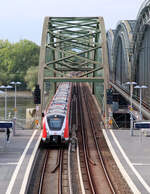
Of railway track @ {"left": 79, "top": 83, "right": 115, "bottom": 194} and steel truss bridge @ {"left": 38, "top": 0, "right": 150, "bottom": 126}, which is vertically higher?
steel truss bridge @ {"left": 38, "top": 0, "right": 150, "bottom": 126}

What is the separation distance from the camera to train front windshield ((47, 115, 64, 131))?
27322 millimetres

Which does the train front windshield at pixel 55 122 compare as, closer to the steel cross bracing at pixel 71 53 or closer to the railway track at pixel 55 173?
the railway track at pixel 55 173

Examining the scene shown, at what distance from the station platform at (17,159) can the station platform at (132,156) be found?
5.46m

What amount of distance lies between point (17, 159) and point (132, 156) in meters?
7.55

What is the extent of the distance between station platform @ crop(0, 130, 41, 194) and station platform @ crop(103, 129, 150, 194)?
546 centimetres

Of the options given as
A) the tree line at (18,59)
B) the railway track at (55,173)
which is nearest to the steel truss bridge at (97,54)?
the railway track at (55,173)

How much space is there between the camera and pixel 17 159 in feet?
73.5

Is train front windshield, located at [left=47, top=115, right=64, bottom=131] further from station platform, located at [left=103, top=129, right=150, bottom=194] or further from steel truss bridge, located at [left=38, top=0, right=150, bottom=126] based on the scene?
steel truss bridge, located at [left=38, top=0, right=150, bottom=126]

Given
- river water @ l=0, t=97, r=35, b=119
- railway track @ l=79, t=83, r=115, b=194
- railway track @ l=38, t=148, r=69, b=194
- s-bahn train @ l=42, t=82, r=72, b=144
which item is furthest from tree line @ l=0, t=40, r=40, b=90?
railway track @ l=38, t=148, r=69, b=194

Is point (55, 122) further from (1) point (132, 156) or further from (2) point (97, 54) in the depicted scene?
(2) point (97, 54)

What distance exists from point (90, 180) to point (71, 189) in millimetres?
2238

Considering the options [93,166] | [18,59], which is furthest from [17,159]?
[18,59]

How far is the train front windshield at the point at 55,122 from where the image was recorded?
27322mm

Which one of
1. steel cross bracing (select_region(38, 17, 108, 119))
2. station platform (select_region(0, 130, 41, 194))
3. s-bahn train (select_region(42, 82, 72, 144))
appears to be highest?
steel cross bracing (select_region(38, 17, 108, 119))
